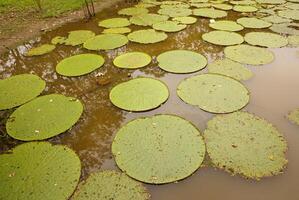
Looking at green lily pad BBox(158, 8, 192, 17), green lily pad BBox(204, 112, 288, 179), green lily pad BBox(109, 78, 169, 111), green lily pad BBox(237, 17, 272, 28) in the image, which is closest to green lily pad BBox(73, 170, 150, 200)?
green lily pad BBox(204, 112, 288, 179)

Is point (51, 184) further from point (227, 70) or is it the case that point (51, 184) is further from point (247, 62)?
point (247, 62)

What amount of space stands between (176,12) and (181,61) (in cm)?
245

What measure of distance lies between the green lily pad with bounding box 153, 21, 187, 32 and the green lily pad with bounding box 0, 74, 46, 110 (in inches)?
104

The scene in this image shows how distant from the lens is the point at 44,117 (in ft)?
10.7

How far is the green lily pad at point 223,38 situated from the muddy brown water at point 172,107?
14 cm

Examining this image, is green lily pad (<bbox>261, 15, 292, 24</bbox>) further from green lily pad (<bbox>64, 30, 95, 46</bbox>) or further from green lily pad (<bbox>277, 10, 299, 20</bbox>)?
green lily pad (<bbox>64, 30, 95, 46</bbox>)

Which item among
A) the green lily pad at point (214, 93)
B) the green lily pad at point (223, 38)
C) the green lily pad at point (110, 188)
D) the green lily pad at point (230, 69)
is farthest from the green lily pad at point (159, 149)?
the green lily pad at point (223, 38)

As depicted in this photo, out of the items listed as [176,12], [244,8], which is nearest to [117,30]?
[176,12]

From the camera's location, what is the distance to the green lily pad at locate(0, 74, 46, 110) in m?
A: 3.57

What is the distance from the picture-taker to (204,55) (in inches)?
180

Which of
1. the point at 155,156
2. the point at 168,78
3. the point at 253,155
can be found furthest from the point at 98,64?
the point at 253,155

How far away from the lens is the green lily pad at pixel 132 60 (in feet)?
14.0

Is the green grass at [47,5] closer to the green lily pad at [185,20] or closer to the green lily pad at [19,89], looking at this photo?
the green lily pad at [185,20]

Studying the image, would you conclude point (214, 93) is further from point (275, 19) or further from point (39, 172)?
point (275, 19)
